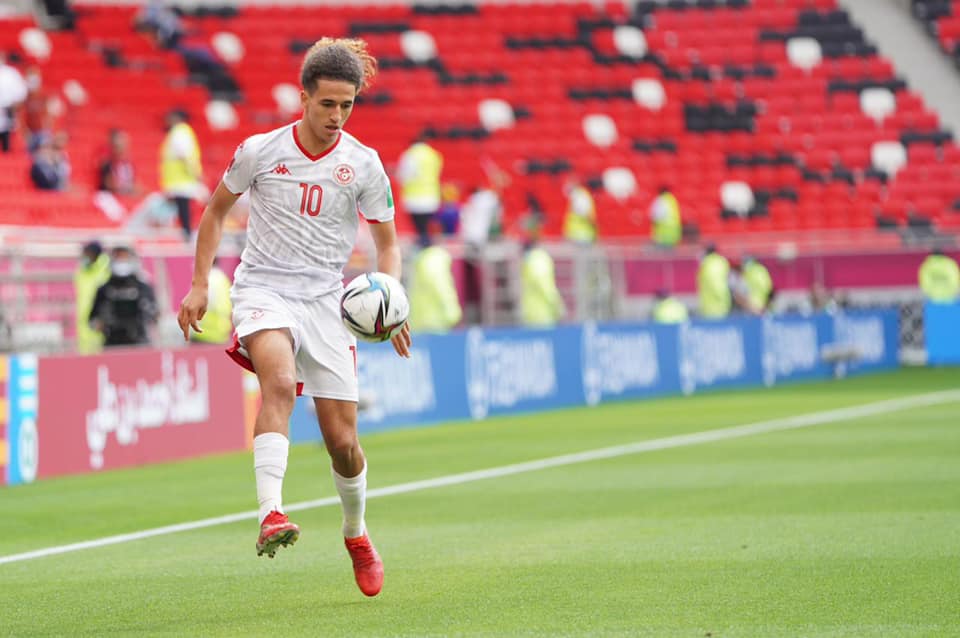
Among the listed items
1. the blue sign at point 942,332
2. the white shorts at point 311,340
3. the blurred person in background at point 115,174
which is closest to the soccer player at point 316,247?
the white shorts at point 311,340

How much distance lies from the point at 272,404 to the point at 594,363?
18.1 metres

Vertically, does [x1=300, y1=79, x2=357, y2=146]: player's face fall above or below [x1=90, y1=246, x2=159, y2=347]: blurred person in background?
above

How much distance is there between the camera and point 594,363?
82.9ft

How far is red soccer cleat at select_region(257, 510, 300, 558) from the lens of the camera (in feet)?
22.1

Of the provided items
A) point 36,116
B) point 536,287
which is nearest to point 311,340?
point 536,287

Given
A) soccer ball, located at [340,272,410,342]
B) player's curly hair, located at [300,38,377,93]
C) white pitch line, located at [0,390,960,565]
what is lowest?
white pitch line, located at [0,390,960,565]

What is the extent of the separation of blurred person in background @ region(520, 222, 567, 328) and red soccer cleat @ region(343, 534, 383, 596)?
1728 cm

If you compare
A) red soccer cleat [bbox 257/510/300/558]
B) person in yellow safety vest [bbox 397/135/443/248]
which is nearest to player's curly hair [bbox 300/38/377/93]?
red soccer cleat [bbox 257/510/300/558]

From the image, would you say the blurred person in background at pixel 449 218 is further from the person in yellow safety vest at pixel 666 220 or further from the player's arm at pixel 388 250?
the player's arm at pixel 388 250

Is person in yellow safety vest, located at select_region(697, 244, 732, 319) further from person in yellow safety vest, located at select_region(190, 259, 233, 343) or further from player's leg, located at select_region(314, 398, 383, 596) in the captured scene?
player's leg, located at select_region(314, 398, 383, 596)

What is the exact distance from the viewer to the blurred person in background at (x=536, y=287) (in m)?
25.2

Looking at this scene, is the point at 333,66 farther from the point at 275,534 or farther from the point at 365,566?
the point at 365,566

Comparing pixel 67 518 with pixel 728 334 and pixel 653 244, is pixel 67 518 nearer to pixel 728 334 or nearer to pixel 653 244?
pixel 728 334

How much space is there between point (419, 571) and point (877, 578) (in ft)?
6.96
